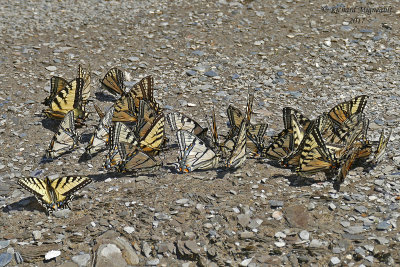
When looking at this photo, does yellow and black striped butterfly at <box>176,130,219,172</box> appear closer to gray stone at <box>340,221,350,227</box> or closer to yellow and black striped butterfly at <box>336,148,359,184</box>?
yellow and black striped butterfly at <box>336,148,359,184</box>

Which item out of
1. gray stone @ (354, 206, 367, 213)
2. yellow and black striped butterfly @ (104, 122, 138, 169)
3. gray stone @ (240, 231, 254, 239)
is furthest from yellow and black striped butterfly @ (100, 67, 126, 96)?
gray stone @ (354, 206, 367, 213)

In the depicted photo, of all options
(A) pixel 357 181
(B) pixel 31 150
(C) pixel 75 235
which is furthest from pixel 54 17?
(A) pixel 357 181

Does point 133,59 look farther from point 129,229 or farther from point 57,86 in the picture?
point 129,229

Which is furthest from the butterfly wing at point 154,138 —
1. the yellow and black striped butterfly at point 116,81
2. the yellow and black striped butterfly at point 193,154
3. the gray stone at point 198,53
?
the gray stone at point 198,53

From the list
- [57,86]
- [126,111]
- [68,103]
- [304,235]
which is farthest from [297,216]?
[57,86]

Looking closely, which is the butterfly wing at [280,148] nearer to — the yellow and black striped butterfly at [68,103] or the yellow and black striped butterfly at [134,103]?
the yellow and black striped butterfly at [134,103]

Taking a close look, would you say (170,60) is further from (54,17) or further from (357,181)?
(357,181)

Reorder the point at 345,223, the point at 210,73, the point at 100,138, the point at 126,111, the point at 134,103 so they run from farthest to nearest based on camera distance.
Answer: the point at 210,73
the point at 134,103
the point at 126,111
the point at 100,138
the point at 345,223

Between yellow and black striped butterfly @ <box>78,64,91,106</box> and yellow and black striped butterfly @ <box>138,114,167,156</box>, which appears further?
yellow and black striped butterfly @ <box>78,64,91,106</box>
